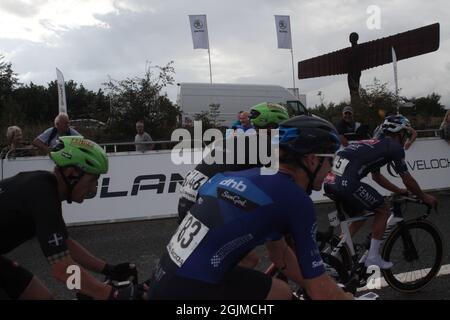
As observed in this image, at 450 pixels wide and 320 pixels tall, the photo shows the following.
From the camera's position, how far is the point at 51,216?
86.5 inches

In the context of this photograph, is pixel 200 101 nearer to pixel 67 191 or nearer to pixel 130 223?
pixel 130 223

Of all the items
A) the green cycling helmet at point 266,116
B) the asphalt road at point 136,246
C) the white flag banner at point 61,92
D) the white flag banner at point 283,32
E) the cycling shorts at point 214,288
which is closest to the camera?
the cycling shorts at point 214,288

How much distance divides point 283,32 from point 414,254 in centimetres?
2287

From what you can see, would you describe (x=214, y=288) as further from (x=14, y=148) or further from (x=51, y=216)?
(x=14, y=148)

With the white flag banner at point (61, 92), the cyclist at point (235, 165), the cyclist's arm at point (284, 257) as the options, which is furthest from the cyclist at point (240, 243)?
the white flag banner at point (61, 92)

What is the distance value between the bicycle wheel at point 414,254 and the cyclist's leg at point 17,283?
3.34 metres

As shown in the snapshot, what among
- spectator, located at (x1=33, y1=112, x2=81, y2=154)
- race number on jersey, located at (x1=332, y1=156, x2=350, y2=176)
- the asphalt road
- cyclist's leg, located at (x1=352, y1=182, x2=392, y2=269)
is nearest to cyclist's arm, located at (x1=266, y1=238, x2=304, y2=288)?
cyclist's leg, located at (x1=352, y1=182, x2=392, y2=269)

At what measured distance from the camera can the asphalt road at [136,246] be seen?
14.9 feet

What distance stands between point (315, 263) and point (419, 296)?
118 inches

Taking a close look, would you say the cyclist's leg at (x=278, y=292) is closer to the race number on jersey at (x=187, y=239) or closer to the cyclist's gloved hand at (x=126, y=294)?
the race number on jersey at (x=187, y=239)

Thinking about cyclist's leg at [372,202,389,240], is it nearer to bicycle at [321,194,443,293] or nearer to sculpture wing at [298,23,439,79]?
bicycle at [321,194,443,293]

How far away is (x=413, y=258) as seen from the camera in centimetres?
451

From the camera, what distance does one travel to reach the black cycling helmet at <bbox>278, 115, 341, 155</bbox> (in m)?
2.13

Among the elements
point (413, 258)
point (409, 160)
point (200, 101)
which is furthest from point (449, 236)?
point (200, 101)
